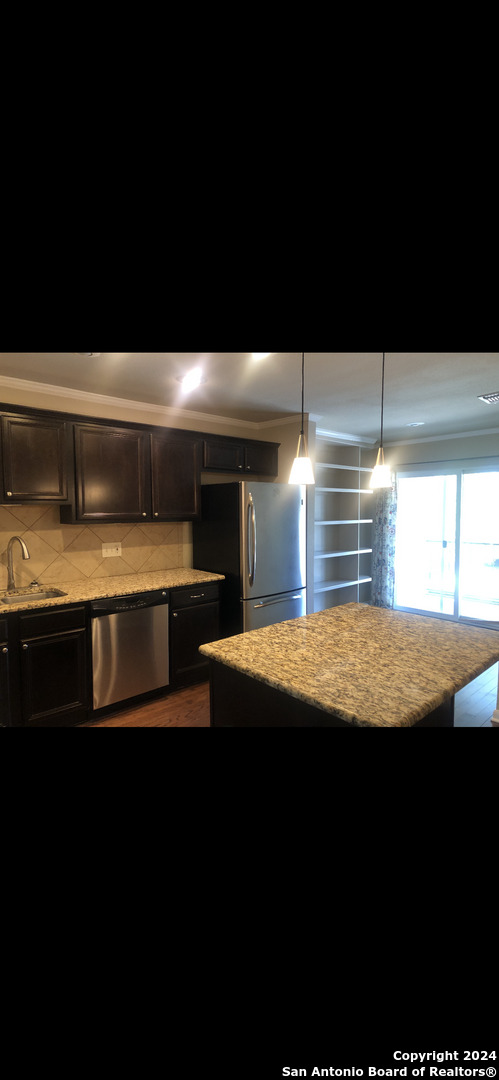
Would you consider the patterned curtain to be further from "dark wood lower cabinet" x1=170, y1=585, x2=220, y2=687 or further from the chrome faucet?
the chrome faucet

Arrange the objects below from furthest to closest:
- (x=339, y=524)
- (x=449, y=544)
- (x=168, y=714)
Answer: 1. (x=339, y=524)
2. (x=449, y=544)
3. (x=168, y=714)

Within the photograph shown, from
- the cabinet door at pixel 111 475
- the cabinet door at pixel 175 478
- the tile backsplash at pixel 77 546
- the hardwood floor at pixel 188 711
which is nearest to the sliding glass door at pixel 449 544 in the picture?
the hardwood floor at pixel 188 711

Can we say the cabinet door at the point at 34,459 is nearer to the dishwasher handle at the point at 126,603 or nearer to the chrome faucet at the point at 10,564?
the chrome faucet at the point at 10,564

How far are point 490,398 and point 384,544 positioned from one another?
8.46 ft

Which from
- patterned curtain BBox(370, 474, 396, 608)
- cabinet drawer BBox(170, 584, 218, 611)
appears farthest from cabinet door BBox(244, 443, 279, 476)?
patterned curtain BBox(370, 474, 396, 608)

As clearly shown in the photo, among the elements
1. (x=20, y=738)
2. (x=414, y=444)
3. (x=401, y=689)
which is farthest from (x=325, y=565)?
(x=20, y=738)

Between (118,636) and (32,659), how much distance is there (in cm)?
54

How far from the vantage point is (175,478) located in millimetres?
3439

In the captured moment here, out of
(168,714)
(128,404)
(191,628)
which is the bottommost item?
(168,714)

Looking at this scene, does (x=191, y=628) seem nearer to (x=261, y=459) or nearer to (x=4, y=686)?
(x=4, y=686)

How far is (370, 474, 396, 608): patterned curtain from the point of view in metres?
5.53

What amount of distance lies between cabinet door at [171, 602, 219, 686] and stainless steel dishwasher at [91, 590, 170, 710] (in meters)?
0.09

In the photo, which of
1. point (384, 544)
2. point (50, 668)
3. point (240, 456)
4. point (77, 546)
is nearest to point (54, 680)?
point (50, 668)

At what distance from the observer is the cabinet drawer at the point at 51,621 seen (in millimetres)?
2436
